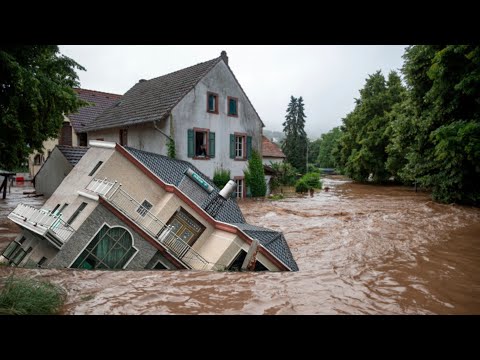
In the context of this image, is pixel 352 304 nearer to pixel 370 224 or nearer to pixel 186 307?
pixel 186 307

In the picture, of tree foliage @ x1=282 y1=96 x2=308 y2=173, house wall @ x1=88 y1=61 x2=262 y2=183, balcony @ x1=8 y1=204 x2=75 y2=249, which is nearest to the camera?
balcony @ x1=8 y1=204 x2=75 y2=249

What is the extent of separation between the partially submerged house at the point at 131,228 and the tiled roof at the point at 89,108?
19.7 metres

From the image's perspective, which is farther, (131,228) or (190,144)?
(190,144)

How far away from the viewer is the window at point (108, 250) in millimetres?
9477

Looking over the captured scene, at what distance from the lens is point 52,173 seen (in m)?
20.9

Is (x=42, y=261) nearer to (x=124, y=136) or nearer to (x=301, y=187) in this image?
(x=124, y=136)

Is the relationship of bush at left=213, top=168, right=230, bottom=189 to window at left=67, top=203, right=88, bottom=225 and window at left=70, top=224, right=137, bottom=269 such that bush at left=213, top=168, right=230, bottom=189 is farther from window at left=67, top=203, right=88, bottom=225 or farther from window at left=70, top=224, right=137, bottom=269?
window at left=70, top=224, right=137, bottom=269

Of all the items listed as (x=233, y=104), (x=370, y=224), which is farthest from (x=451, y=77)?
(x=233, y=104)

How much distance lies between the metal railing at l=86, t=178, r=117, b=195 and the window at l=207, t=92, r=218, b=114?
13.2 metres

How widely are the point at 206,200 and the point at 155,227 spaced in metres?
2.44

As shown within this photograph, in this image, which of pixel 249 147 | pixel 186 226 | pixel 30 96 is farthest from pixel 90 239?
pixel 249 147

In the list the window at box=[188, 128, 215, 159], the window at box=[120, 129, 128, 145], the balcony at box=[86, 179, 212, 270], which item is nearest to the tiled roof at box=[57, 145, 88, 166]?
the window at box=[120, 129, 128, 145]

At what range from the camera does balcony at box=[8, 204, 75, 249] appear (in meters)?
9.13
